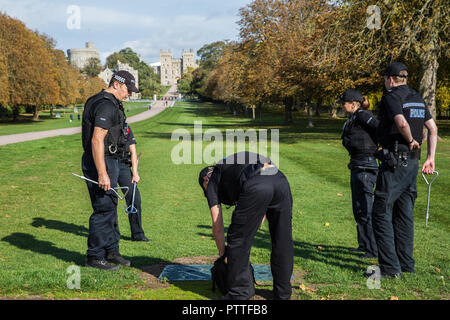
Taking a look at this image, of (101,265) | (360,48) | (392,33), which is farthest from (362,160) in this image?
(392,33)

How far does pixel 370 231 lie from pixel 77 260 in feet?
14.4

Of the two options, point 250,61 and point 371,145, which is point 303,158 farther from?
point 250,61

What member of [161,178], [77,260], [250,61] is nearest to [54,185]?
[161,178]

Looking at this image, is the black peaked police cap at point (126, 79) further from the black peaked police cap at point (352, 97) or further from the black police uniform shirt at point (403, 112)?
the black police uniform shirt at point (403, 112)

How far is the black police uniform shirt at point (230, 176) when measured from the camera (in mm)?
4039

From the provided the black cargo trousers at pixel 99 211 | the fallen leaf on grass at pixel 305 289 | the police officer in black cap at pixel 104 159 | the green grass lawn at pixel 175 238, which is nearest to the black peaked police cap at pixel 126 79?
the police officer in black cap at pixel 104 159

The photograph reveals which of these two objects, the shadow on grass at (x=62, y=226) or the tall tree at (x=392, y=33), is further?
the tall tree at (x=392, y=33)

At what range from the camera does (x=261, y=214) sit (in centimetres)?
406

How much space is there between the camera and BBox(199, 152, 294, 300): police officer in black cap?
398cm

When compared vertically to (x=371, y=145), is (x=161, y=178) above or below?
below

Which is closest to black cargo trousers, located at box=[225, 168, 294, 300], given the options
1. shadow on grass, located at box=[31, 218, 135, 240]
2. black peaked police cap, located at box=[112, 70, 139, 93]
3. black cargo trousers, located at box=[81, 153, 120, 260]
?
black cargo trousers, located at box=[81, 153, 120, 260]

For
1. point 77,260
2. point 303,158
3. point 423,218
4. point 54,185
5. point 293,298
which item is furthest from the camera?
point 303,158

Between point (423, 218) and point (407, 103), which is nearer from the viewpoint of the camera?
point (407, 103)

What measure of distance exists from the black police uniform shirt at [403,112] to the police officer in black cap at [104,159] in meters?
3.33
